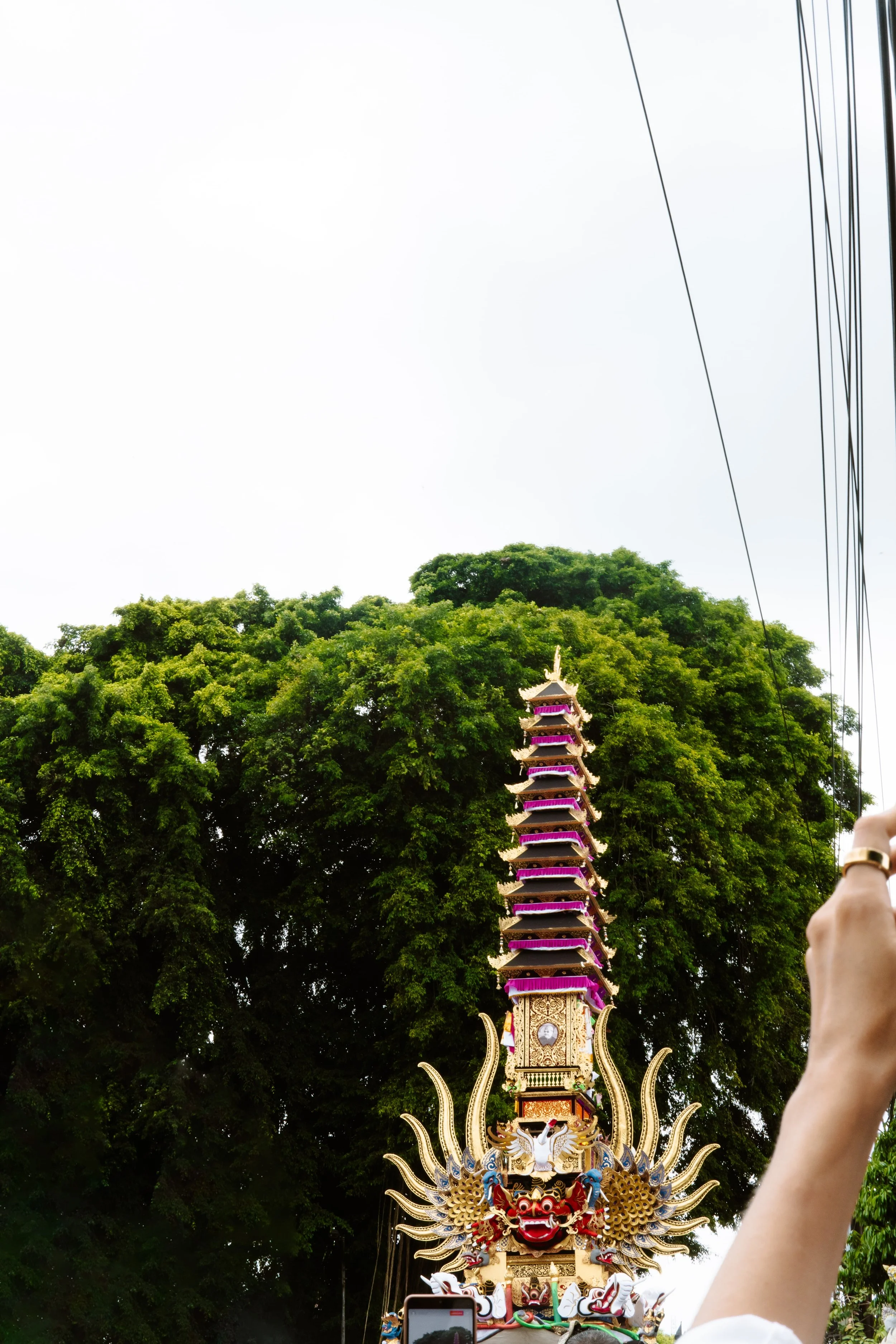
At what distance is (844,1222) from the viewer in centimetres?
104

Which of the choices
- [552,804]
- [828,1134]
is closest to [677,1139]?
[552,804]

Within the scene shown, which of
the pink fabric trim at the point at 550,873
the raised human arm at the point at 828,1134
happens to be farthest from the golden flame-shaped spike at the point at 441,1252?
A: the raised human arm at the point at 828,1134

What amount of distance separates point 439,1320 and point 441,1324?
0.04m

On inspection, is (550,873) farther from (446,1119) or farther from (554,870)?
(446,1119)

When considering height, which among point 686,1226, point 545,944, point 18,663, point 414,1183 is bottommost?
point 686,1226

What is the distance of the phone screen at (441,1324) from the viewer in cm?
729

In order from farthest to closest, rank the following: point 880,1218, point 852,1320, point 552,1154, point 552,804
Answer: point 552,804 < point 852,1320 < point 552,1154 < point 880,1218

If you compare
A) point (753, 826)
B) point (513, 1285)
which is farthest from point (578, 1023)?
point (753, 826)

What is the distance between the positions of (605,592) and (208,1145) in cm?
1170

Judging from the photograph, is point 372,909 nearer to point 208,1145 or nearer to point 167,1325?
point 208,1145

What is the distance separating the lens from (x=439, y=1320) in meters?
7.43

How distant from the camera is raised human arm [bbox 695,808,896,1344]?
3.37ft

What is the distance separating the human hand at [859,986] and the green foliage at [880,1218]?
33.0ft

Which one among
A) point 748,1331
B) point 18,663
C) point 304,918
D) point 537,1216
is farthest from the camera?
point 18,663
